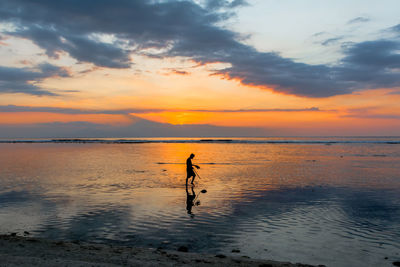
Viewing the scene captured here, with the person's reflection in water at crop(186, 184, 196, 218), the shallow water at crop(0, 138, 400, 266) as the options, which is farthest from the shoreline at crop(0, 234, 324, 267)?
the person's reflection in water at crop(186, 184, 196, 218)

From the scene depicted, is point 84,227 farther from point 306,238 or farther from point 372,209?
point 372,209

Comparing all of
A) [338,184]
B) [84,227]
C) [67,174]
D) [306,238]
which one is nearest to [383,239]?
[306,238]

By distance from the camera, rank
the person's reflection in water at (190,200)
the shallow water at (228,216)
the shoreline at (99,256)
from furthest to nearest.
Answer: the person's reflection in water at (190,200), the shallow water at (228,216), the shoreline at (99,256)

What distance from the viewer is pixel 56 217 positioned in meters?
12.5

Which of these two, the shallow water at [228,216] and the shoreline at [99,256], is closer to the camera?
the shoreline at [99,256]

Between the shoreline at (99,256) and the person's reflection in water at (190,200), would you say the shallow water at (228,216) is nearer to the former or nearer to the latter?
the person's reflection in water at (190,200)

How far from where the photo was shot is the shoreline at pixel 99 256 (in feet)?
24.6

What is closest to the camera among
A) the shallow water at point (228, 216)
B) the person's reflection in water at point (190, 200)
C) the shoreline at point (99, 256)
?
the shoreline at point (99, 256)

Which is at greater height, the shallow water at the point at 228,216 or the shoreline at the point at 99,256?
the shoreline at the point at 99,256

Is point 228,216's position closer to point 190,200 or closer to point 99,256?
point 190,200

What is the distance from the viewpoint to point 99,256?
7.95 metres

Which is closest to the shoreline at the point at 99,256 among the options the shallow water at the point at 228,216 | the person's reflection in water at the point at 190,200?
the shallow water at the point at 228,216

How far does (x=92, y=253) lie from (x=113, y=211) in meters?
5.23

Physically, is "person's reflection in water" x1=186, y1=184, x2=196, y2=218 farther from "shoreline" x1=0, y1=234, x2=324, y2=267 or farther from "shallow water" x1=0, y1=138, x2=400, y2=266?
"shoreline" x1=0, y1=234, x2=324, y2=267
